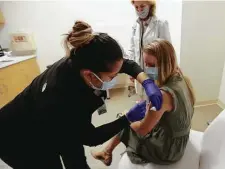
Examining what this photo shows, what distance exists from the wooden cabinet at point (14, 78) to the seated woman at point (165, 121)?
182cm

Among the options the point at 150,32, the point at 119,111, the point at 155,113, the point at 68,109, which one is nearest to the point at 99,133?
the point at 68,109

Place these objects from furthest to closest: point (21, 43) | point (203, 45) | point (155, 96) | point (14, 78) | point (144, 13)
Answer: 1. point (21, 43)
2. point (14, 78)
3. point (203, 45)
4. point (144, 13)
5. point (155, 96)

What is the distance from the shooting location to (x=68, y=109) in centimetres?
79

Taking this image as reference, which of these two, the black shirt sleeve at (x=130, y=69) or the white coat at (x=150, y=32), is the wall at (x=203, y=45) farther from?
the black shirt sleeve at (x=130, y=69)

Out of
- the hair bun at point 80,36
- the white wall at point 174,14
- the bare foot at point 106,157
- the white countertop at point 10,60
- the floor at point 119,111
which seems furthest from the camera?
the white countertop at point 10,60

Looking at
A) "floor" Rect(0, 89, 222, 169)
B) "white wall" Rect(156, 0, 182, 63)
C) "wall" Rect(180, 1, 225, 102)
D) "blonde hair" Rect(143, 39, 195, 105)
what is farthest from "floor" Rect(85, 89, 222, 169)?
"blonde hair" Rect(143, 39, 195, 105)

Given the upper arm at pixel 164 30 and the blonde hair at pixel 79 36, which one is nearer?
the blonde hair at pixel 79 36

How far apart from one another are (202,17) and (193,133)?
1.22 meters

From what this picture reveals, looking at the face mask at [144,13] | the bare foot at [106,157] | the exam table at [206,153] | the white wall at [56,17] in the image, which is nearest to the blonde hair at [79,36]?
the exam table at [206,153]

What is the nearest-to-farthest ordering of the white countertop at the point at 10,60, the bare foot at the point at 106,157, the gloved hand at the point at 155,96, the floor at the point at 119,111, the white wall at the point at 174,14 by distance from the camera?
the gloved hand at the point at 155,96
the bare foot at the point at 106,157
the floor at the point at 119,111
the white wall at the point at 174,14
the white countertop at the point at 10,60

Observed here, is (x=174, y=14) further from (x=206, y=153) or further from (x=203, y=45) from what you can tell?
(x=206, y=153)

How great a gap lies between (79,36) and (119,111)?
1.86 m

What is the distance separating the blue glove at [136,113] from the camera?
38.1 inches

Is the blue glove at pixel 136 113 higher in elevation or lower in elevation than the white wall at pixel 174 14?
lower
